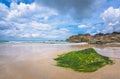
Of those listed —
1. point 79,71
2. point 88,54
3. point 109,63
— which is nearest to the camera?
point 79,71

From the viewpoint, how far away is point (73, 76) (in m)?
7.37

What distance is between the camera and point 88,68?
8.63 m

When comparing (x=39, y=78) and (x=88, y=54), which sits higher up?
(x=88, y=54)

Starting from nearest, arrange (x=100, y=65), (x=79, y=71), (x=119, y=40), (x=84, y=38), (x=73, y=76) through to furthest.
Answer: (x=73, y=76), (x=79, y=71), (x=100, y=65), (x=119, y=40), (x=84, y=38)

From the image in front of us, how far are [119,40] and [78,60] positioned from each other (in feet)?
120

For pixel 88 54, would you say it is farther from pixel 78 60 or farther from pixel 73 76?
pixel 73 76

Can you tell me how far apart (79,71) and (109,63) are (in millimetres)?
2674

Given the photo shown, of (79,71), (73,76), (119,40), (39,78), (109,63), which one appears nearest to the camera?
(39,78)

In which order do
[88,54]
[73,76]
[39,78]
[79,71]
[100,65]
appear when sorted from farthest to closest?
[88,54], [100,65], [79,71], [73,76], [39,78]

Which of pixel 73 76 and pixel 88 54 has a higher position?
pixel 88 54

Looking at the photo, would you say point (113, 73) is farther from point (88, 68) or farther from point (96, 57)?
point (96, 57)

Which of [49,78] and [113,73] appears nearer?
[49,78]

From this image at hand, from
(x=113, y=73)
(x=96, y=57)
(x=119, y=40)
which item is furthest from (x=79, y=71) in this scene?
(x=119, y=40)

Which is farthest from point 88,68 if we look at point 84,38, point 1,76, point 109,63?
point 84,38
